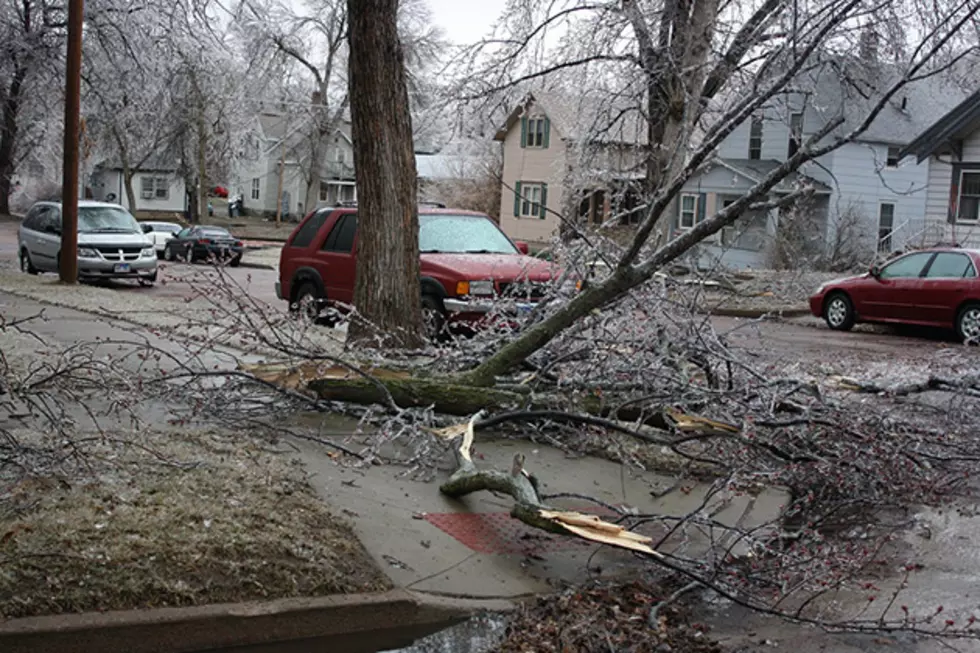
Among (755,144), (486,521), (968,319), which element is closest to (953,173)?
(755,144)

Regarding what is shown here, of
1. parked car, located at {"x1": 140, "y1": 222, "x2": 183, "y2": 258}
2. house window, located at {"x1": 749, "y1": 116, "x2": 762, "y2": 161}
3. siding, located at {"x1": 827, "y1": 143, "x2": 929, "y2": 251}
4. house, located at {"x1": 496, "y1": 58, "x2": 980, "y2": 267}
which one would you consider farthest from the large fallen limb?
parked car, located at {"x1": 140, "y1": 222, "x2": 183, "y2": 258}

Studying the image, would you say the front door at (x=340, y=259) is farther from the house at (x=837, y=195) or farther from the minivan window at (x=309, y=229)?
the house at (x=837, y=195)

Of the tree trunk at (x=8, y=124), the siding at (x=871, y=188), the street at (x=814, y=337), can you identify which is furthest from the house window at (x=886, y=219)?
the tree trunk at (x=8, y=124)

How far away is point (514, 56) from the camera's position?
21.8 m

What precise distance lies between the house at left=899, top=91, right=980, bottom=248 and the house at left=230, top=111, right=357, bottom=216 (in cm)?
4919

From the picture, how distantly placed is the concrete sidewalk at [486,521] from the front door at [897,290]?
12622mm

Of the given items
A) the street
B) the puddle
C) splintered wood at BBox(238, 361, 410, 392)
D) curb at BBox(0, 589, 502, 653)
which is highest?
splintered wood at BBox(238, 361, 410, 392)

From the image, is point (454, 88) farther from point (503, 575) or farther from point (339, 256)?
point (503, 575)

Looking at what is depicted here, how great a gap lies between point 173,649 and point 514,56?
18514mm

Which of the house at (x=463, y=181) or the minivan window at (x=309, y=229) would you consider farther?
the house at (x=463, y=181)

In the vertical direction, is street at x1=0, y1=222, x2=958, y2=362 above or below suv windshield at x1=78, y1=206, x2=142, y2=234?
below

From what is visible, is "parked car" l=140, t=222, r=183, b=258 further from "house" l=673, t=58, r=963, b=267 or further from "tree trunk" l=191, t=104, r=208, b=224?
"house" l=673, t=58, r=963, b=267

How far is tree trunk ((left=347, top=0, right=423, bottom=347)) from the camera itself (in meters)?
10.8

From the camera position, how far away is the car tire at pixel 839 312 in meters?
20.5
